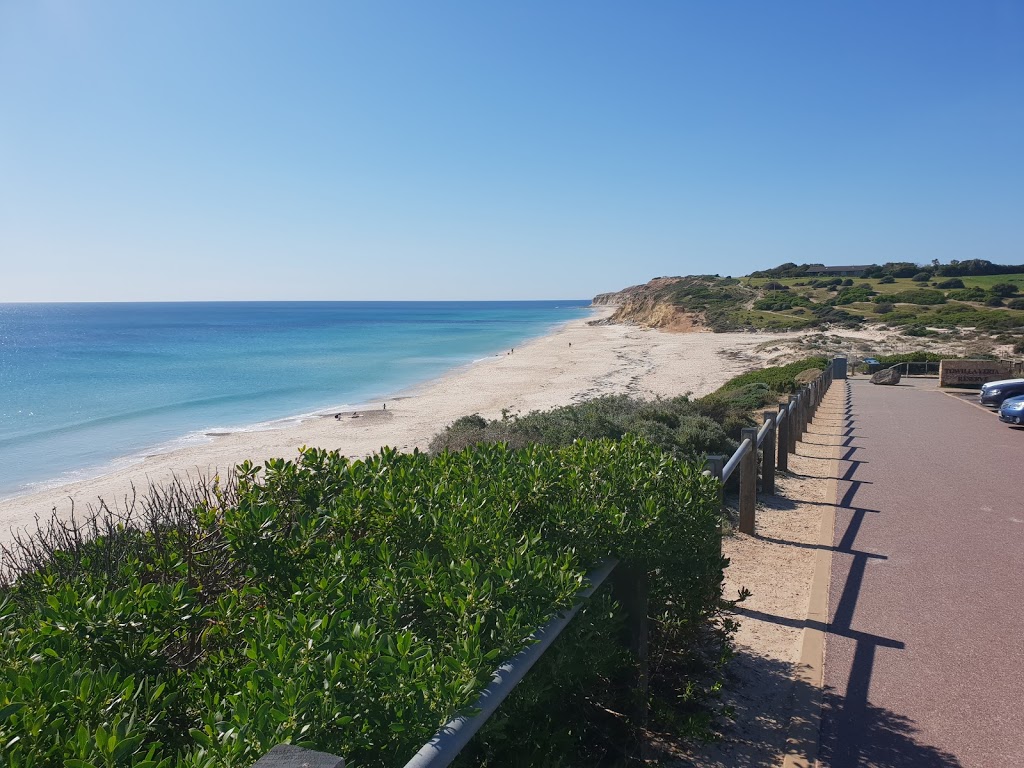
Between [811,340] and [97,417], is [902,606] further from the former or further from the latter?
[811,340]

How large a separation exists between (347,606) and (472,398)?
2846 cm

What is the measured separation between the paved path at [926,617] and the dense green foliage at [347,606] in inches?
41.4

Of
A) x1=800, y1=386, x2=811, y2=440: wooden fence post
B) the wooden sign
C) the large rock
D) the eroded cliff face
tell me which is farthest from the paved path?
the eroded cliff face

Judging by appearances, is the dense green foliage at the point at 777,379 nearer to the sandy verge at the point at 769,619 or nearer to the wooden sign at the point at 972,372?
the wooden sign at the point at 972,372

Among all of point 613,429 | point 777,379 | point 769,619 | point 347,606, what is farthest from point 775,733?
point 777,379

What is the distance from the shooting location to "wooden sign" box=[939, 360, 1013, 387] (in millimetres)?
22234

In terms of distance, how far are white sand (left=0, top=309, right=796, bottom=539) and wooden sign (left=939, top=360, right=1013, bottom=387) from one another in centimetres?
948

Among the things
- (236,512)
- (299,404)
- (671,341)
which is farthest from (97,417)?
(671,341)

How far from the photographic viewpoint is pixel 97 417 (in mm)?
27578

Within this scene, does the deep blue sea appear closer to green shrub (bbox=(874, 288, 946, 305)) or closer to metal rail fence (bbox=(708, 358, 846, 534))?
metal rail fence (bbox=(708, 358, 846, 534))

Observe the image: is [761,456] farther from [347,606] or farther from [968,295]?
[968,295]

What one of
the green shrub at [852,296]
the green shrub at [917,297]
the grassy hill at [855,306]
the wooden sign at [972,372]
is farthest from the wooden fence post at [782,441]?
the green shrub at [852,296]

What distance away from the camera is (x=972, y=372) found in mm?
22891

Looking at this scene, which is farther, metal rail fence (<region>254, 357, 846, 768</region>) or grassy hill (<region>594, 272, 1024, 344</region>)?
grassy hill (<region>594, 272, 1024, 344</region>)
